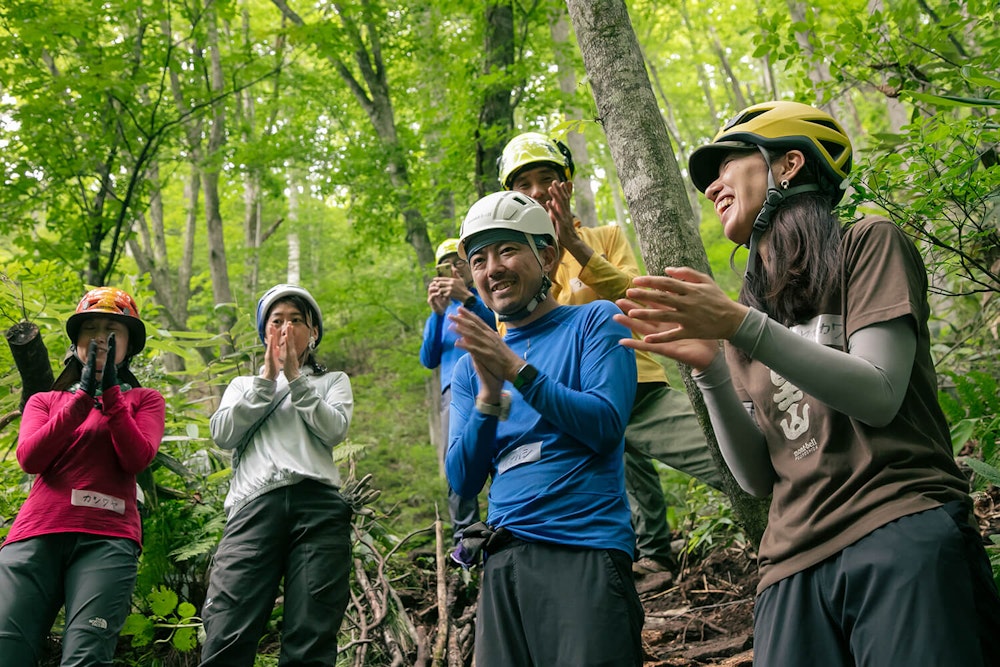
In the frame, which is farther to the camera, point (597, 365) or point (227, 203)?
point (227, 203)

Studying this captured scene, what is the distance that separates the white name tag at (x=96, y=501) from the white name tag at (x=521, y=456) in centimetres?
250

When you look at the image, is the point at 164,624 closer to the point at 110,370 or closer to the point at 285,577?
the point at 285,577

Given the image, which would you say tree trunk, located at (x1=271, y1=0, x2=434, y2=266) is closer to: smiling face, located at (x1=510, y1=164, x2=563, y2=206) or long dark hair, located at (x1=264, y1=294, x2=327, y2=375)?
long dark hair, located at (x1=264, y1=294, x2=327, y2=375)

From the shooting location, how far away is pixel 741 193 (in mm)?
2480

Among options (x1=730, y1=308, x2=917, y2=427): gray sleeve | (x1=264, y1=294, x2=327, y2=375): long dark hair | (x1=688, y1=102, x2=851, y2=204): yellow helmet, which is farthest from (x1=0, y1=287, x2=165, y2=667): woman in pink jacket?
(x1=730, y1=308, x2=917, y2=427): gray sleeve

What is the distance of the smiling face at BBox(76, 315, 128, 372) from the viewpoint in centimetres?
462

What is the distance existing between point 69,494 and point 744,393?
3612 millimetres

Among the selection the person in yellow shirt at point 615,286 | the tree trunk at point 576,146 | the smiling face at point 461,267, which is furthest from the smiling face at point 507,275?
the tree trunk at point 576,146

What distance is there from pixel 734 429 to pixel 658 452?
7.27 ft

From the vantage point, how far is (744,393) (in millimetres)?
2500

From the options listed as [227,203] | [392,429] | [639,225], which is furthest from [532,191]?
[227,203]

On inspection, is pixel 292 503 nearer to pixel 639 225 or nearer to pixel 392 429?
pixel 639 225

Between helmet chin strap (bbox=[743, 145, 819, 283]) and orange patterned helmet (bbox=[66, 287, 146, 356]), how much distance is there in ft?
12.8

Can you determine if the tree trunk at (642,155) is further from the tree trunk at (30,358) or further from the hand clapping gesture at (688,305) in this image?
the tree trunk at (30,358)
